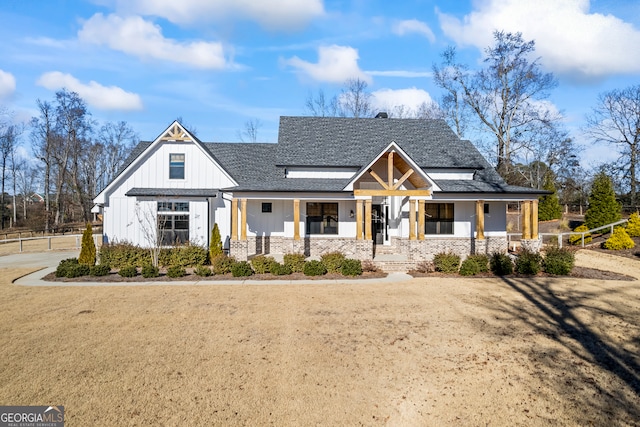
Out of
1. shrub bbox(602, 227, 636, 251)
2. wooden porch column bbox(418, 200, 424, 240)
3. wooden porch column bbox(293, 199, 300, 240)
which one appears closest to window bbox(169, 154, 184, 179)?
wooden porch column bbox(293, 199, 300, 240)

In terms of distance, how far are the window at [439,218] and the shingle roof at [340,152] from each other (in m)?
1.34

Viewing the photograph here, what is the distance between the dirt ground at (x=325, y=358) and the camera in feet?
15.8

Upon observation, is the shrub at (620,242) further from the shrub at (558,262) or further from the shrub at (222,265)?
the shrub at (222,265)

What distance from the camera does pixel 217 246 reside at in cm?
1611

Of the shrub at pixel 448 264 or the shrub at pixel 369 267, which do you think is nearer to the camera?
the shrub at pixel 448 264

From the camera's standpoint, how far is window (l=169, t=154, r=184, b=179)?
19562mm

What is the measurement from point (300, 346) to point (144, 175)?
52.7ft

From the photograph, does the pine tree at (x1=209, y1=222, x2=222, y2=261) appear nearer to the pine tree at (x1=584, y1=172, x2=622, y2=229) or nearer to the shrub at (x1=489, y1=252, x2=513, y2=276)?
the shrub at (x1=489, y1=252, x2=513, y2=276)

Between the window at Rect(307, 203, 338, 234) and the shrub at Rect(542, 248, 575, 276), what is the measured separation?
962 centimetres

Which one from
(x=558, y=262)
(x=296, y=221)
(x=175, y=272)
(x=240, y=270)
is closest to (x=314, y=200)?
(x=296, y=221)

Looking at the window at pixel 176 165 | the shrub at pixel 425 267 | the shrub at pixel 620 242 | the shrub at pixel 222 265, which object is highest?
the window at pixel 176 165

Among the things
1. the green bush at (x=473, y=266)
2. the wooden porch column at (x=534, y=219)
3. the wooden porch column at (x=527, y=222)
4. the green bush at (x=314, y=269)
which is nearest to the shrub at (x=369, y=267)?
the green bush at (x=314, y=269)

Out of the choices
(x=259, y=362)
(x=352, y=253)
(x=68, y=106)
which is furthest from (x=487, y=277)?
(x=68, y=106)

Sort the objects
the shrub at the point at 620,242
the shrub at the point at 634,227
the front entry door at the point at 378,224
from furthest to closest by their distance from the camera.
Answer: the shrub at the point at 634,227, the front entry door at the point at 378,224, the shrub at the point at 620,242
